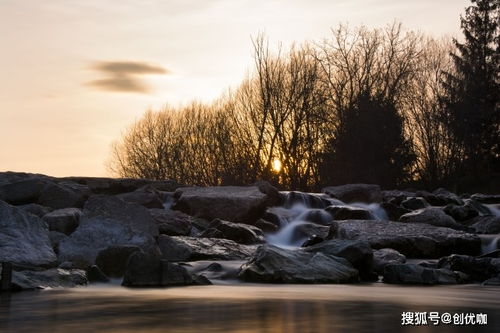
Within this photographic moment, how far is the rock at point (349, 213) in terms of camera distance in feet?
68.7

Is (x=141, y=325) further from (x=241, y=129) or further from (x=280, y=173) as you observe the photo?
(x=241, y=129)

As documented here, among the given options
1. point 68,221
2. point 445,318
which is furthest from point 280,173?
point 445,318

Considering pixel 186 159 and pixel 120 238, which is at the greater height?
pixel 186 159

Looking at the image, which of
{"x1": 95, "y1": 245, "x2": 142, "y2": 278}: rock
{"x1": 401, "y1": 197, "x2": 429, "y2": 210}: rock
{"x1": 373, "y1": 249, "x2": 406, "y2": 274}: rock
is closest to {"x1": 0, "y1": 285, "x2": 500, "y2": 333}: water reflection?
{"x1": 95, "y1": 245, "x2": 142, "y2": 278}: rock

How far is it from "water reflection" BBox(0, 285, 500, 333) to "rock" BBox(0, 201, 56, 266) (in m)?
1.40

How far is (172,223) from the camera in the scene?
17547 mm

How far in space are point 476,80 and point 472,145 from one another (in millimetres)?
4382

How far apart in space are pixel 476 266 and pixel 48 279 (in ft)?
22.1

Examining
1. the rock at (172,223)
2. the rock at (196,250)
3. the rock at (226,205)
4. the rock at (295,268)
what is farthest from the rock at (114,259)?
the rock at (226,205)

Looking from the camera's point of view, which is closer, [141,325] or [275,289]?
[141,325]

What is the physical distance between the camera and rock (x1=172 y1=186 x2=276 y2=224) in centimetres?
2053

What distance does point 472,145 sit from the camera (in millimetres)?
45469

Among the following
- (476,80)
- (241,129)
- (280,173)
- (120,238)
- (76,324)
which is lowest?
(76,324)

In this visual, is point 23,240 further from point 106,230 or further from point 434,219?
point 434,219
